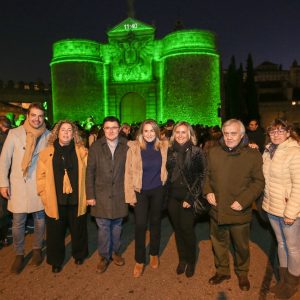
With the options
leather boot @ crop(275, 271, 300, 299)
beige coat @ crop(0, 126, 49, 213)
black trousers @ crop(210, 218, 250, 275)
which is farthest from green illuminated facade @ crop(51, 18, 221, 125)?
leather boot @ crop(275, 271, 300, 299)

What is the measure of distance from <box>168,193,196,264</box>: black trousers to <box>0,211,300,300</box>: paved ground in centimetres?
25

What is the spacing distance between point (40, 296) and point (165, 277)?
1512 mm

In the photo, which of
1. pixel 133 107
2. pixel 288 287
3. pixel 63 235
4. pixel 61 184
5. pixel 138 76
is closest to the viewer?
pixel 288 287

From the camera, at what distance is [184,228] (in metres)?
4.44

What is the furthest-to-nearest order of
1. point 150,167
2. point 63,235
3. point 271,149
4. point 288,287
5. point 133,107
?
point 133,107
point 63,235
point 150,167
point 271,149
point 288,287

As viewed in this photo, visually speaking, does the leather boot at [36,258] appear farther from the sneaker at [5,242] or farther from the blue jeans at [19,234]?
the sneaker at [5,242]

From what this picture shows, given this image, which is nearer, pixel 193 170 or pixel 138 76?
pixel 193 170

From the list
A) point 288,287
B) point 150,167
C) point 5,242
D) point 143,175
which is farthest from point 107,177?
point 288,287

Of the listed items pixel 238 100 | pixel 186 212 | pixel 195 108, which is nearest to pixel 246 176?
pixel 186 212

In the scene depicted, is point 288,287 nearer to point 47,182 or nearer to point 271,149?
point 271,149

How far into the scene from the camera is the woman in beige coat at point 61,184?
456 cm

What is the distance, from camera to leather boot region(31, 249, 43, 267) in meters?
4.76

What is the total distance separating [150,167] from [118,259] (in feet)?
4.64

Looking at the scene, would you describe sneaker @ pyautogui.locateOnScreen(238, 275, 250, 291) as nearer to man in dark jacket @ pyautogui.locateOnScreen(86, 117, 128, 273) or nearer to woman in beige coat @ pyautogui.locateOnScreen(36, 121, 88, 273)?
man in dark jacket @ pyautogui.locateOnScreen(86, 117, 128, 273)
